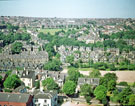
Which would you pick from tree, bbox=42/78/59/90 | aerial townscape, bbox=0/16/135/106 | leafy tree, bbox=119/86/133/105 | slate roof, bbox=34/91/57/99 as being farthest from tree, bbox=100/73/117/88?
slate roof, bbox=34/91/57/99

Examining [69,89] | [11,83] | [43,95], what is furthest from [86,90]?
[11,83]

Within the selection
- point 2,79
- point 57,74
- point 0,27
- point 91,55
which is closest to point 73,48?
point 91,55

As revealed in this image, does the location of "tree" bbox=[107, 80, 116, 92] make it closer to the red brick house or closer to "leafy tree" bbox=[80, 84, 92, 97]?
"leafy tree" bbox=[80, 84, 92, 97]

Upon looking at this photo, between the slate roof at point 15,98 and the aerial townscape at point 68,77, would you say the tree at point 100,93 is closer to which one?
the aerial townscape at point 68,77

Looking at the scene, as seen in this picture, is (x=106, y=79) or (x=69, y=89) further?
(x=106, y=79)

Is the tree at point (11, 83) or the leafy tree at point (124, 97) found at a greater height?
the tree at point (11, 83)

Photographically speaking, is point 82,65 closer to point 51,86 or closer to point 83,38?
point 51,86

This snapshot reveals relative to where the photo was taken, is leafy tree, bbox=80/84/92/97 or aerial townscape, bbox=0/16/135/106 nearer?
aerial townscape, bbox=0/16/135/106

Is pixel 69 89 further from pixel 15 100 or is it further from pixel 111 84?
pixel 15 100

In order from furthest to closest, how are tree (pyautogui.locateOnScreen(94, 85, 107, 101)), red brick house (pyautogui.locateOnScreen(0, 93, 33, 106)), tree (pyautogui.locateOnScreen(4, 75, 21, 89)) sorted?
tree (pyautogui.locateOnScreen(4, 75, 21, 89)) → tree (pyautogui.locateOnScreen(94, 85, 107, 101)) → red brick house (pyautogui.locateOnScreen(0, 93, 33, 106))

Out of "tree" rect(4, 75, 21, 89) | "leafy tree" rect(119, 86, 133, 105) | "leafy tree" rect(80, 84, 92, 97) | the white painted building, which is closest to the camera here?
the white painted building

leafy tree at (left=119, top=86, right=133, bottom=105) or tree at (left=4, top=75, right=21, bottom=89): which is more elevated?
tree at (left=4, top=75, right=21, bottom=89)

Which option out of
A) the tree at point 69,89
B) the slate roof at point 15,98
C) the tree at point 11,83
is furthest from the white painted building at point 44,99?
the tree at point 11,83
